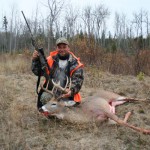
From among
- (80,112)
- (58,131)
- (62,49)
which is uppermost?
(62,49)

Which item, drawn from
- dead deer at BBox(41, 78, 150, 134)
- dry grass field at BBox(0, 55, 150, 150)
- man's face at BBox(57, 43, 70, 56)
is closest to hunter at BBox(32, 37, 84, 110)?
man's face at BBox(57, 43, 70, 56)

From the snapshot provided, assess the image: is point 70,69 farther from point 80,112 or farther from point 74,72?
point 80,112

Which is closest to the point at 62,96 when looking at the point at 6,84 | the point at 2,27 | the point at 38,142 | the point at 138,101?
the point at 38,142

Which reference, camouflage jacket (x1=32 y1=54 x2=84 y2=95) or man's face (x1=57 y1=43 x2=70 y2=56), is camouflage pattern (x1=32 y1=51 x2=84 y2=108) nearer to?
camouflage jacket (x1=32 y1=54 x2=84 y2=95)

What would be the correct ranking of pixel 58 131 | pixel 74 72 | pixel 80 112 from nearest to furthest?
pixel 58 131
pixel 80 112
pixel 74 72

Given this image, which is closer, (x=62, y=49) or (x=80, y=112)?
(x=80, y=112)

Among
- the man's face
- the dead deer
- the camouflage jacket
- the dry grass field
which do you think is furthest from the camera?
the man's face

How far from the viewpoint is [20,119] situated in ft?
18.9

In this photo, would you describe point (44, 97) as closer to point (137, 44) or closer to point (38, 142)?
point (38, 142)

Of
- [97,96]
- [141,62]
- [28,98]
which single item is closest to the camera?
[97,96]

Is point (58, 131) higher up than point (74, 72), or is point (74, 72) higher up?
point (74, 72)

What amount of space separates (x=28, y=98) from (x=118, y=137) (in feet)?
10.3

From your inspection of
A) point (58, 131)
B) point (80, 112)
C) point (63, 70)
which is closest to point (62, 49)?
point (63, 70)

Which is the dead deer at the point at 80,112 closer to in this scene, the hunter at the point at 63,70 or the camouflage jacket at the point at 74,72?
the hunter at the point at 63,70
